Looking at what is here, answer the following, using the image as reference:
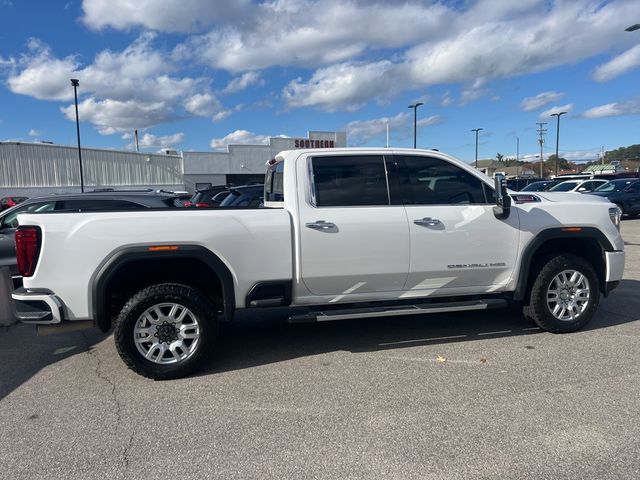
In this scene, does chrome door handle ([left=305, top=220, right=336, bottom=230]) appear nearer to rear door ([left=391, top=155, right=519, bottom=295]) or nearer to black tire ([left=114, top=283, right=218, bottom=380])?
rear door ([left=391, top=155, right=519, bottom=295])

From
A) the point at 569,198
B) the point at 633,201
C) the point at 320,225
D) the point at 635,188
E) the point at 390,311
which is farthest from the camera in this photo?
the point at 635,188

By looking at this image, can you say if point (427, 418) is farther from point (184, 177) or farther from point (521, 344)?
point (184, 177)

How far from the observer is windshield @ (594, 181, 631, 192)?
19131mm

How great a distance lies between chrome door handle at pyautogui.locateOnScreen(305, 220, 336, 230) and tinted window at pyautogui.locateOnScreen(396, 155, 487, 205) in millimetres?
841

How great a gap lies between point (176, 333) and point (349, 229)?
1808mm

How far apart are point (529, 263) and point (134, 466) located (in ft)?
13.2

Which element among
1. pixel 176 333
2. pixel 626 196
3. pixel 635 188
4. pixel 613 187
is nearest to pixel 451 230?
pixel 176 333

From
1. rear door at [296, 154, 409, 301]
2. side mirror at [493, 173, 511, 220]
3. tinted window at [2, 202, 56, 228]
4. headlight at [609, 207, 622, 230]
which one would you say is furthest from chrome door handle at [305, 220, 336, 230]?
tinted window at [2, 202, 56, 228]

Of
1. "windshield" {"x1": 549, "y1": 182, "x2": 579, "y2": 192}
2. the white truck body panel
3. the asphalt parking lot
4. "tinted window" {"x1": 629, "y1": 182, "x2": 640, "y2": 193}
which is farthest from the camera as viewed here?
"windshield" {"x1": 549, "y1": 182, "x2": 579, "y2": 192}

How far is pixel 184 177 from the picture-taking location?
48.1 meters

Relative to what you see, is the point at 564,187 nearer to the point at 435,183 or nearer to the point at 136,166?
the point at 435,183

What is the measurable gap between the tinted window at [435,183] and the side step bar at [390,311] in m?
1.02

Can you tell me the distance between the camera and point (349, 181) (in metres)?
4.62

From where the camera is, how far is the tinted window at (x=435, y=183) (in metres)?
4.74
